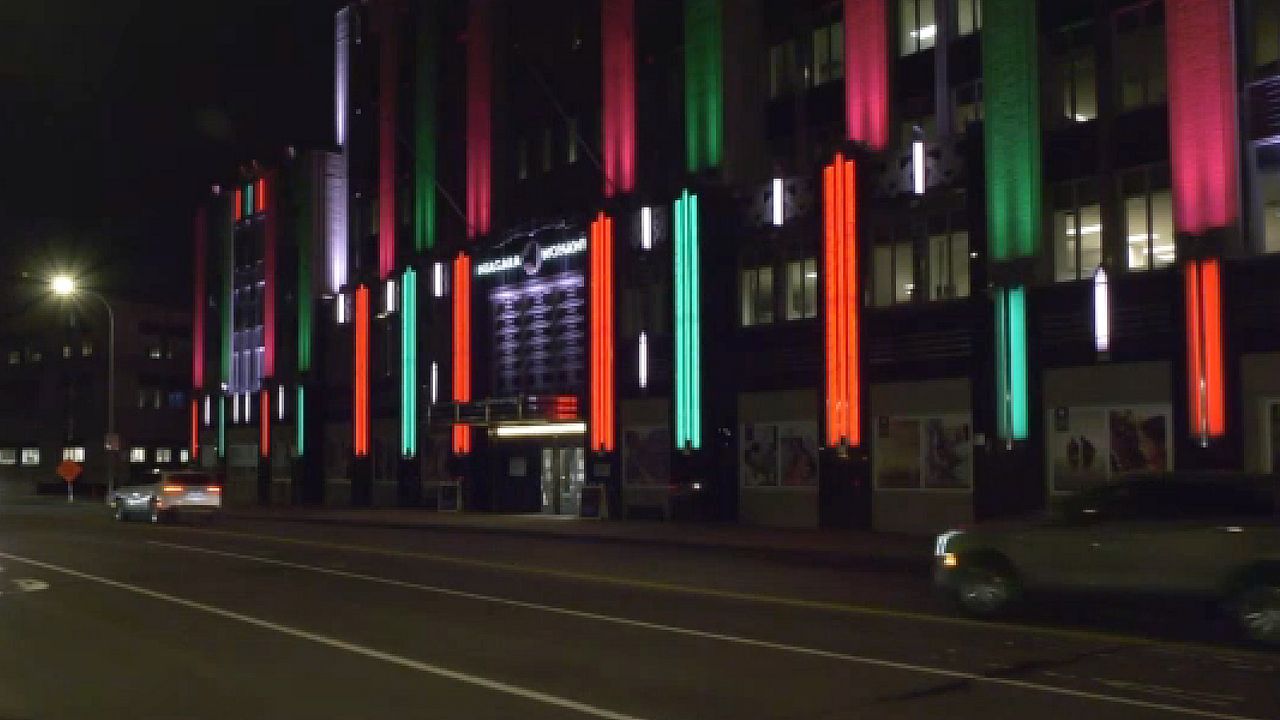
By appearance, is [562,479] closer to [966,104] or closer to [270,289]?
[966,104]

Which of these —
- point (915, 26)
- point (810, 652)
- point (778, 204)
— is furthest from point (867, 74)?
point (810, 652)

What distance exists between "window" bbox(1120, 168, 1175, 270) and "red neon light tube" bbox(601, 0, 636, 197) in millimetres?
15253

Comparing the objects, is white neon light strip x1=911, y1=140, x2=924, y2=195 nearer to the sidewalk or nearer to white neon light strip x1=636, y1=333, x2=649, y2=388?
the sidewalk

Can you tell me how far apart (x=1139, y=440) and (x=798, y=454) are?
9181 millimetres

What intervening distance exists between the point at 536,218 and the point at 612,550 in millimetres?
17301

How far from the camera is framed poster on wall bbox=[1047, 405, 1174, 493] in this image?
26.2m

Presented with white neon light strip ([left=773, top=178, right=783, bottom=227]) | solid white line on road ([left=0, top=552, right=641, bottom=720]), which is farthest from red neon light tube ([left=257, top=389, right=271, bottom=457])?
solid white line on road ([left=0, top=552, right=641, bottom=720])

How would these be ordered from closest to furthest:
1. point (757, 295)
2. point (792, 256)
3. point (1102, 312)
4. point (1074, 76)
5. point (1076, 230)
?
point (1102, 312) → point (1076, 230) → point (1074, 76) → point (792, 256) → point (757, 295)

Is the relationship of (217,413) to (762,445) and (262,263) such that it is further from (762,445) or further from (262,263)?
(762,445)

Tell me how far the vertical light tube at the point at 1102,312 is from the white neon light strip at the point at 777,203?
9261mm

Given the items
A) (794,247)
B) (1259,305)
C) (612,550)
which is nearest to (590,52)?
(794,247)

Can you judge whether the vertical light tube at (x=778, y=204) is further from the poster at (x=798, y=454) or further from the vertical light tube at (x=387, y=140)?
the vertical light tube at (x=387, y=140)

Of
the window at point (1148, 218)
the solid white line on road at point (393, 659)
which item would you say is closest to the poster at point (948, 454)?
the window at point (1148, 218)

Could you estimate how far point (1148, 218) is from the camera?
26.8 m
